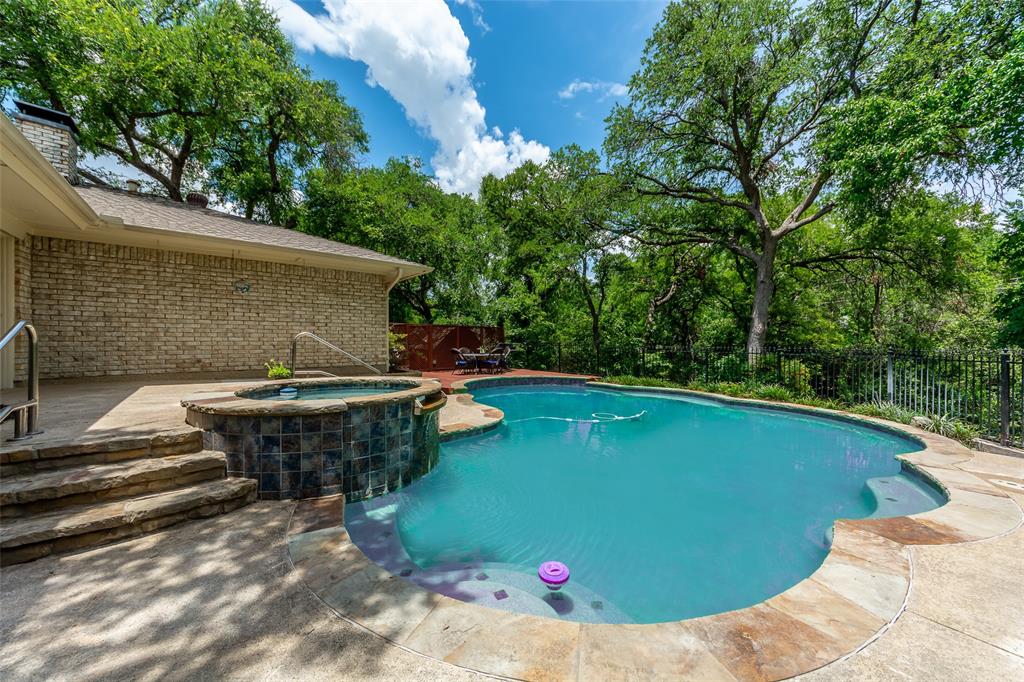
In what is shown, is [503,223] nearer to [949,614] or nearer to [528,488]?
[528,488]

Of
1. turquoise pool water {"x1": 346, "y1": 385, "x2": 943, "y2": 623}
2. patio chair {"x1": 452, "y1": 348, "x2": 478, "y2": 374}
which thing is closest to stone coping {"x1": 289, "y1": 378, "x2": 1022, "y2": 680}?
turquoise pool water {"x1": 346, "y1": 385, "x2": 943, "y2": 623}

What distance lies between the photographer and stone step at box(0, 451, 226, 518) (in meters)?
2.22

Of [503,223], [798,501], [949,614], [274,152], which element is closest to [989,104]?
[798,501]

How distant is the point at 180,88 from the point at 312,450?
1381cm

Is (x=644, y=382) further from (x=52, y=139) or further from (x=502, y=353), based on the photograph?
(x=52, y=139)

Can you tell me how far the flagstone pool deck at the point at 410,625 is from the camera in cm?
138

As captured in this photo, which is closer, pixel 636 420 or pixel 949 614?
pixel 949 614

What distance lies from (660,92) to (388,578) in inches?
531

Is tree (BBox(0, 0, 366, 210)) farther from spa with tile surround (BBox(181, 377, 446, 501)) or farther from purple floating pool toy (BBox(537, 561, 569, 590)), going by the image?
purple floating pool toy (BBox(537, 561, 569, 590))

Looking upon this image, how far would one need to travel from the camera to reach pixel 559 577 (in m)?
2.40

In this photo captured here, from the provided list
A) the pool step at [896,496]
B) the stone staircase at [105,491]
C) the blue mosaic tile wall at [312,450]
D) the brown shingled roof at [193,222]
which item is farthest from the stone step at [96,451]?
the pool step at [896,496]

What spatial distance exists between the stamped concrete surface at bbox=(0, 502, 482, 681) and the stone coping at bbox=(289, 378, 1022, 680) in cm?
10

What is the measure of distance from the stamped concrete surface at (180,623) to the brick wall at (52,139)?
893 centimetres

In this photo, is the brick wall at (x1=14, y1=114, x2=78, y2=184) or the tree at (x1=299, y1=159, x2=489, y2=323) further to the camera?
the tree at (x1=299, y1=159, x2=489, y2=323)
